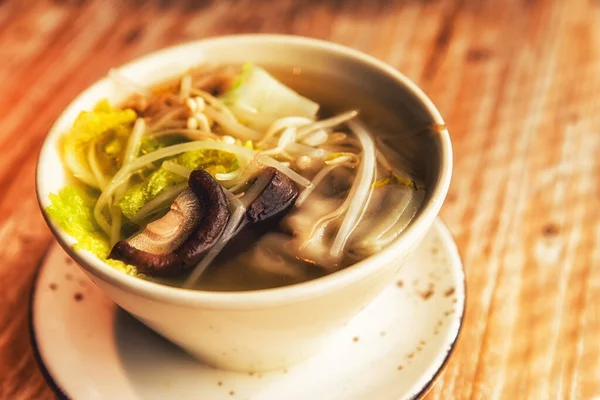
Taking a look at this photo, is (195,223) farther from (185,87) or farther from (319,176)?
(185,87)

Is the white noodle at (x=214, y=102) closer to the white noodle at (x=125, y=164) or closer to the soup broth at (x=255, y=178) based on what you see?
the soup broth at (x=255, y=178)

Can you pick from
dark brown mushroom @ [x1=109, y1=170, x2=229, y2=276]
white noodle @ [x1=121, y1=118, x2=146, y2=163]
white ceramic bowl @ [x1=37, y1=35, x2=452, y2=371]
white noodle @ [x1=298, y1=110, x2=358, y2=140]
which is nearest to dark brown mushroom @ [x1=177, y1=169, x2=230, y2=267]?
dark brown mushroom @ [x1=109, y1=170, x2=229, y2=276]

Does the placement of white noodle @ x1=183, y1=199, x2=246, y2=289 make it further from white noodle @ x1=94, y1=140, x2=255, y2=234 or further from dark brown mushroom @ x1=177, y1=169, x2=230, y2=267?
white noodle @ x1=94, y1=140, x2=255, y2=234

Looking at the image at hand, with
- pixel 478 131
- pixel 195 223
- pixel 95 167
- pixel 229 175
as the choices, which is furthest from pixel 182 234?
pixel 478 131

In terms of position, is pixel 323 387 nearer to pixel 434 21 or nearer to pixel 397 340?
pixel 397 340

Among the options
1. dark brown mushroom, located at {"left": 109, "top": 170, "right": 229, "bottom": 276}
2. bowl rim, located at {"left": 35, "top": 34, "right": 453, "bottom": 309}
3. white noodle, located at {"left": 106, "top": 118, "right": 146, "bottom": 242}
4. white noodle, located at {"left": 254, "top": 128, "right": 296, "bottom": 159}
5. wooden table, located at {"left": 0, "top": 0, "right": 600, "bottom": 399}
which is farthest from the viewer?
wooden table, located at {"left": 0, "top": 0, "right": 600, "bottom": 399}
